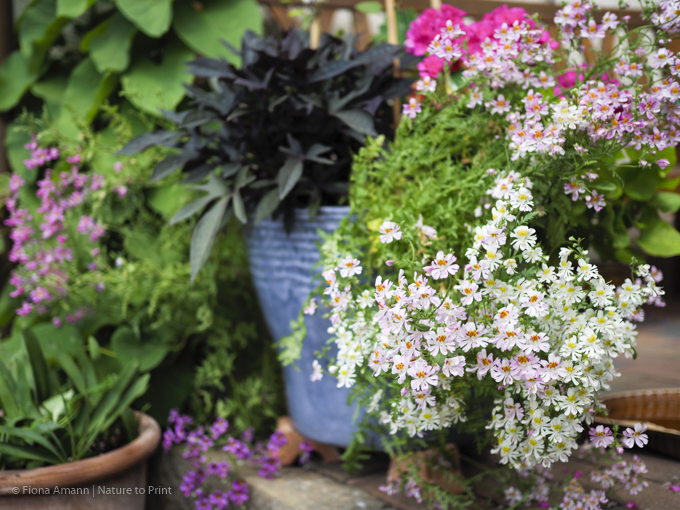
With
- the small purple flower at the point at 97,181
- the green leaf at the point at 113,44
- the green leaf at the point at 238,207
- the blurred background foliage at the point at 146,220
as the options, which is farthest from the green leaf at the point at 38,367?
the green leaf at the point at 113,44

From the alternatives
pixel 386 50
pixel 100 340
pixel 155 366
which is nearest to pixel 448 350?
pixel 386 50

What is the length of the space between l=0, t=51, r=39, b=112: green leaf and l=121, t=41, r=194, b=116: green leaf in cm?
45

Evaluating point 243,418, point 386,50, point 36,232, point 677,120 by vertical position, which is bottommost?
point 243,418

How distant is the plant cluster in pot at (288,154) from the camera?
1.15 metres

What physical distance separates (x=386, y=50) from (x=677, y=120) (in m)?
0.64

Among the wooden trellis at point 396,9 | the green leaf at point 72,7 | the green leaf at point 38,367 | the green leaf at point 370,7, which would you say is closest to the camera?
the green leaf at point 38,367

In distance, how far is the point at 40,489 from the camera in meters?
1.01

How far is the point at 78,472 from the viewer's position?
1.03 metres

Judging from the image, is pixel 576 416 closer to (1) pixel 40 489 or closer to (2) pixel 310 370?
(2) pixel 310 370

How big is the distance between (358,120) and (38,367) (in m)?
0.92

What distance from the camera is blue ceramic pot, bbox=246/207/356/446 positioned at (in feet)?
3.81

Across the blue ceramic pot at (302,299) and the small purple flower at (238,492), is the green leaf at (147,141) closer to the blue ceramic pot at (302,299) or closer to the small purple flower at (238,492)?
the blue ceramic pot at (302,299)

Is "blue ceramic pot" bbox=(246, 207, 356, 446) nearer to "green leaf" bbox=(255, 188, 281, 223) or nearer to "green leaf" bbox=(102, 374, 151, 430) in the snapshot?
"green leaf" bbox=(255, 188, 281, 223)

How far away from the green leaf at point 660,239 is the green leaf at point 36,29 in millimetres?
1842
